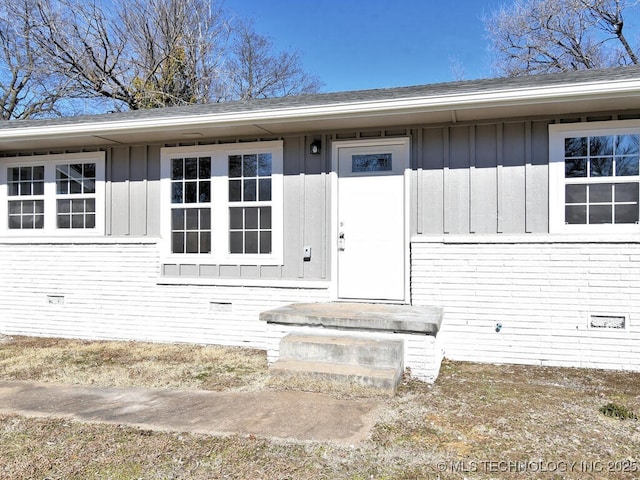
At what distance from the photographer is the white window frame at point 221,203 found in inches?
239

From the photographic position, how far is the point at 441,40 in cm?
1927

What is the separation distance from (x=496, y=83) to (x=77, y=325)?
6.55 m

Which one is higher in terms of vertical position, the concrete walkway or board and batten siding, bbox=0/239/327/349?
board and batten siding, bbox=0/239/327/349

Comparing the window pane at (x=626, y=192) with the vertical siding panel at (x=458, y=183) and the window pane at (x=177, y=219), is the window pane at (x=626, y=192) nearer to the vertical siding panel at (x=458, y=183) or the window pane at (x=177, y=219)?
the vertical siding panel at (x=458, y=183)

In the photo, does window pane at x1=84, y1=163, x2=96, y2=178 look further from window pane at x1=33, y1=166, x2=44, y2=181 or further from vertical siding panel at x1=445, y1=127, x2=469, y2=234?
vertical siding panel at x1=445, y1=127, x2=469, y2=234

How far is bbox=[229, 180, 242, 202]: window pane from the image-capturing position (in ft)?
20.5

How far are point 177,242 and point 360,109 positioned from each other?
3176mm

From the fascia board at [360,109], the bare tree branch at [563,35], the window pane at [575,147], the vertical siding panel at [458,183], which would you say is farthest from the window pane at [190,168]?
the bare tree branch at [563,35]

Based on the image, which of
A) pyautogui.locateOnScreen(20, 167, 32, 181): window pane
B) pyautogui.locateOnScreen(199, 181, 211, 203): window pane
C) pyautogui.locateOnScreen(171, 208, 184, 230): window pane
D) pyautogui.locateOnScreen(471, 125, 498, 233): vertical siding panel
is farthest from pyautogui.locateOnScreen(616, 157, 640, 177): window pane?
pyautogui.locateOnScreen(20, 167, 32, 181): window pane

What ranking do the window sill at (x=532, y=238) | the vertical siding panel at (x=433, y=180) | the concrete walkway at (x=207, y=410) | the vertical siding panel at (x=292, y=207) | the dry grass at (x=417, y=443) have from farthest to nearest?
1. the vertical siding panel at (x=292, y=207)
2. the vertical siding panel at (x=433, y=180)
3. the window sill at (x=532, y=238)
4. the concrete walkway at (x=207, y=410)
5. the dry grass at (x=417, y=443)

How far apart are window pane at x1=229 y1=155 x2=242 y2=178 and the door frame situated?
51.4 inches

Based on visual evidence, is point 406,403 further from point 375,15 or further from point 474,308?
point 375,15

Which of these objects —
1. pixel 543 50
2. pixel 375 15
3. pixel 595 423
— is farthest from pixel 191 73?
pixel 595 423

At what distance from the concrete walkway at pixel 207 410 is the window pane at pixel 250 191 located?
2.81 meters
